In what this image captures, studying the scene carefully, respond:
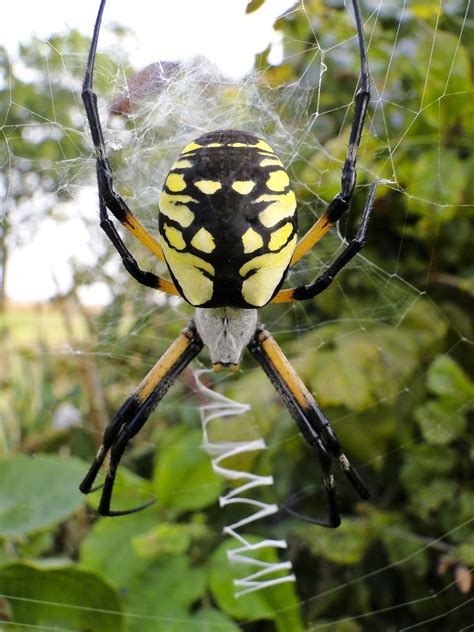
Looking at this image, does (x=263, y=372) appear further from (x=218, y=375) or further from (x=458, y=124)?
(x=458, y=124)

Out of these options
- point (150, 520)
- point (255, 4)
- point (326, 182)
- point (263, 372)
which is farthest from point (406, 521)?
point (255, 4)

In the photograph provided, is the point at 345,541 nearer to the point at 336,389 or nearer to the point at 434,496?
the point at 434,496

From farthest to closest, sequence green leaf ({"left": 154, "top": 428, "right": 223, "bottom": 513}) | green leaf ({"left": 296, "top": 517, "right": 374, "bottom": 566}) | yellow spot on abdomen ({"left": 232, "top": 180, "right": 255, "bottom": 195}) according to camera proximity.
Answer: green leaf ({"left": 154, "top": 428, "right": 223, "bottom": 513}) < green leaf ({"left": 296, "top": 517, "right": 374, "bottom": 566}) < yellow spot on abdomen ({"left": 232, "top": 180, "right": 255, "bottom": 195})

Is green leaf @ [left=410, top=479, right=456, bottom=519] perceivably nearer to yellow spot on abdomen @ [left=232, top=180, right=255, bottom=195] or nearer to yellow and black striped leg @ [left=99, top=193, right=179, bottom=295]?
yellow and black striped leg @ [left=99, top=193, right=179, bottom=295]

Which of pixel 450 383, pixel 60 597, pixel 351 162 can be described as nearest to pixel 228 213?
pixel 351 162

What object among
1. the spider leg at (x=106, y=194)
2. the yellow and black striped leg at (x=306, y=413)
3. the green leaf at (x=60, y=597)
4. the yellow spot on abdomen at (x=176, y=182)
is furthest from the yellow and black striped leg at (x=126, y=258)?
the green leaf at (x=60, y=597)

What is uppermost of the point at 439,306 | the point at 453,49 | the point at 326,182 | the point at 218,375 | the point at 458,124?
the point at 453,49

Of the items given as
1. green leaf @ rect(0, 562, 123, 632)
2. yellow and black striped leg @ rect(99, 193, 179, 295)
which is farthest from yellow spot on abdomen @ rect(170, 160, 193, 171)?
green leaf @ rect(0, 562, 123, 632)
